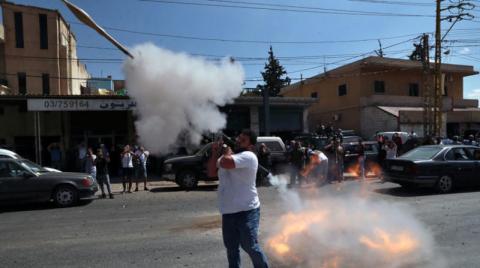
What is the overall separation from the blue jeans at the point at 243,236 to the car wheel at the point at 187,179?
10621 millimetres

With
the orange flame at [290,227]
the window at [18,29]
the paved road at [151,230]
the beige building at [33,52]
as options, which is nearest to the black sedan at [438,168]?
the paved road at [151,230]

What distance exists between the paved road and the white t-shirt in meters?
1.51

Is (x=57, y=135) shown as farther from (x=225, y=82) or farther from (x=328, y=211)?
(x=328, y=211)

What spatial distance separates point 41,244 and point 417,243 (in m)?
5.97

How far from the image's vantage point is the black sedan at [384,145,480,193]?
12.2 m

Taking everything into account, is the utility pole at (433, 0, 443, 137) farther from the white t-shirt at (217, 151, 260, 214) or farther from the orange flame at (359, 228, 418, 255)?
the white t-shirt at (217, 151, 260, 214)

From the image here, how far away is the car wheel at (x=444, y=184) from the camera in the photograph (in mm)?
12367

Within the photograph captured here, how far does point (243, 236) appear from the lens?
13.9 ft

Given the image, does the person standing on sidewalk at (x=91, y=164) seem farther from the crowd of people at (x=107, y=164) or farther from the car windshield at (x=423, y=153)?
the car windshield at (x=423, y=153)

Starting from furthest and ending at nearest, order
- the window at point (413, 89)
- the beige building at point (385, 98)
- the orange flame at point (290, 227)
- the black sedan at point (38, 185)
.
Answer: the window at point (413, 89)
the beige building at point (385, 98)
the black sedan at point (38, 185)
the orange flame at point (290, 227)

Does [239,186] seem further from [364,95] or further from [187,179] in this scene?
[364,95]

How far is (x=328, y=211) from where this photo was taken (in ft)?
28.1

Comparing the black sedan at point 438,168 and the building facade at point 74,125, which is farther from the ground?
the building facade at point 74,125

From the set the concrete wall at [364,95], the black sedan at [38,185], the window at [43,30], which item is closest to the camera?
the black sedan at [38,185]
